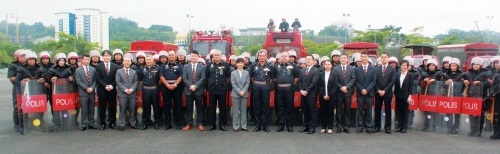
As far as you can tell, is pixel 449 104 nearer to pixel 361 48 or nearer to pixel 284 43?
pixel 284 43

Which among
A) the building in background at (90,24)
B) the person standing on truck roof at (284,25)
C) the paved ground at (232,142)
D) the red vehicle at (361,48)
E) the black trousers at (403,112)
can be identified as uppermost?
the building in background at (90,24)

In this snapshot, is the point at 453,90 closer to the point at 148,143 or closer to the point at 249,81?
the point at 249,81

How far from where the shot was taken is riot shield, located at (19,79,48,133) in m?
9.31

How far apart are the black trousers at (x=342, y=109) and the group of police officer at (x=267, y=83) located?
0.01m

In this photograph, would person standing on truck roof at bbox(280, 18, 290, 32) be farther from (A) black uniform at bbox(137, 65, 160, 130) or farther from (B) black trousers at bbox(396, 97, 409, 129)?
(A) black uniform at bbox(137, 65, 160, 130)

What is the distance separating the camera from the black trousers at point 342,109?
31.8ft

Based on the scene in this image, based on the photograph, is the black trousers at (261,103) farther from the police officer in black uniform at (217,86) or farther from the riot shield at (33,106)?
the riot shield at (33,106)

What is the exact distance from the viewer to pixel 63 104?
32.0 feet

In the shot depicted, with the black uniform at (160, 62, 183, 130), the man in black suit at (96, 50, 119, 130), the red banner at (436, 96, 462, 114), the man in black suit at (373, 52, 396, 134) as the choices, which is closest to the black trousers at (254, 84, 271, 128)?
the black uniform at (160, 62, 183, 130)

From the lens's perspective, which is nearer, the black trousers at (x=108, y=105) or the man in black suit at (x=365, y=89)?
the man in black suit at (x=365, y=89)

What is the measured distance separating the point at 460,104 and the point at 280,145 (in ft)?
13.4

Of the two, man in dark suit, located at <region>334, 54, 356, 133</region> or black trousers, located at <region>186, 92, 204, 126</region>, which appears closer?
man in dark suit, located at <region>334, 54, 356, 133</region>

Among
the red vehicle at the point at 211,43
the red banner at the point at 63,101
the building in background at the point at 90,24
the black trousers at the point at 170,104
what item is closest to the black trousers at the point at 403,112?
the black trousers at the point at 170,104

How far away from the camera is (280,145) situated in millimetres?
8117
